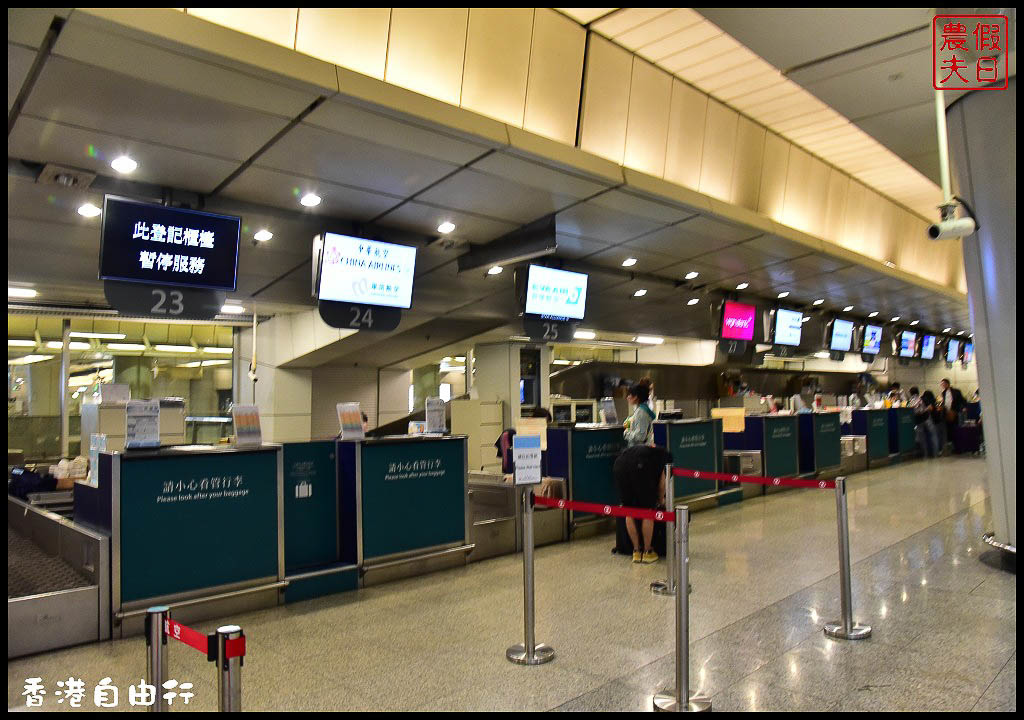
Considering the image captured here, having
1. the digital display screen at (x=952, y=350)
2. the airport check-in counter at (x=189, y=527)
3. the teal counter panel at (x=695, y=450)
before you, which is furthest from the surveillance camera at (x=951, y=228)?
the digital display screen at (x=952, y=350)

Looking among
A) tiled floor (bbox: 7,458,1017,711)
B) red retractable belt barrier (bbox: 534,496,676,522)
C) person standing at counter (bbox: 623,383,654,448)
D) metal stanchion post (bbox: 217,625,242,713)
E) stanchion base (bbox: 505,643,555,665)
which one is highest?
person standing at counter (bbox: 623,383,654,448)

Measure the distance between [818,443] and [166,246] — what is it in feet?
38.1

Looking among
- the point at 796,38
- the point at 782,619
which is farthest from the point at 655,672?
the point at 796,38

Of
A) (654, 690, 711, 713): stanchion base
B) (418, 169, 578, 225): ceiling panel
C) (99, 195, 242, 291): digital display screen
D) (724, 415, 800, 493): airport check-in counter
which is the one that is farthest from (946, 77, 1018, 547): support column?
(99, 195, 242, 291): digital display screen

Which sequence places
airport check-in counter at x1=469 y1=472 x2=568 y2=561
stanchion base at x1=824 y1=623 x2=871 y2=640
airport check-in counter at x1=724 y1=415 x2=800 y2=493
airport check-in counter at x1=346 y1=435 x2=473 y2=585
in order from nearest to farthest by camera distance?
stanchion base at x1=824 y1=623 x2=871 y2=640 → airport check-in counter at x1=346 y1=435 x2=473 y2=585 → airport check-in counter at x1=469 y1=472 x2=568 y2=561 → airport check-in counter at x1=724 y1=415 x2=800 y2=493

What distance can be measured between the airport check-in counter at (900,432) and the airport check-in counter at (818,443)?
3281 millimetres

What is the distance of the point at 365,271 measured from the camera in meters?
6.31

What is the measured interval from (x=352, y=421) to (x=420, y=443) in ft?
2.18

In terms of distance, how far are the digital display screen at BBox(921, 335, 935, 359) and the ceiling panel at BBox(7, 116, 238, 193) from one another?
18.1 metres

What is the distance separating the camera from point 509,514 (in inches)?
306

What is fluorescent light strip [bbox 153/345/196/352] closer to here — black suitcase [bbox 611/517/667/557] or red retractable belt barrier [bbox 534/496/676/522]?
black suitcase [bbox 611/517/667/557]

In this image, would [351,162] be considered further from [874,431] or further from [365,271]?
[874,431]

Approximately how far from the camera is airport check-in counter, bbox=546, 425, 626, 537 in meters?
7.93

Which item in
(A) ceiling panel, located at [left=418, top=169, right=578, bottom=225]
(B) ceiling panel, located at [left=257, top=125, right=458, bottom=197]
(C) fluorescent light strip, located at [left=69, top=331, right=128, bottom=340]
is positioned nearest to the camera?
(B) ceiling panel, located at [left=257, top=125, right=458, bottom=197]
